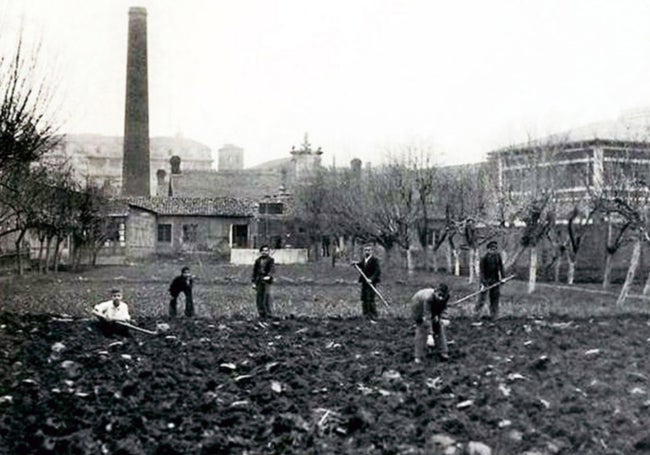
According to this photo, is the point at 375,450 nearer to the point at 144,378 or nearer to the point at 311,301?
the point at 144,378

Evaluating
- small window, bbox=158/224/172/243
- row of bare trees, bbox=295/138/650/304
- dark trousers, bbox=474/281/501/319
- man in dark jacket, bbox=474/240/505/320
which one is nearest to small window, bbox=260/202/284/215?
row of bare trees, bbox=295/138/650/304

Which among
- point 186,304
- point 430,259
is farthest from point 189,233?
point 186,304

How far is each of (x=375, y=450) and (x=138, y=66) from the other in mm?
52256

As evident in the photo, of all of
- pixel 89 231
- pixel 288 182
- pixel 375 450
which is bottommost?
pixel 375 450

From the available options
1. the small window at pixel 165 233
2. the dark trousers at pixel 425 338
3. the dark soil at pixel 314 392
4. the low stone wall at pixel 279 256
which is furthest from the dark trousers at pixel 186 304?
the small window at pixel 165 233

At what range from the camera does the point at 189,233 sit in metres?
57.7

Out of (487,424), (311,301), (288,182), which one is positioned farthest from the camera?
(288,182)

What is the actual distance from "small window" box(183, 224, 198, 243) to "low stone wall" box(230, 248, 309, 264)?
6432mm

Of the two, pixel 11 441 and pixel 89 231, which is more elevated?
pixel 89 231

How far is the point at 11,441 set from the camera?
9.39 m

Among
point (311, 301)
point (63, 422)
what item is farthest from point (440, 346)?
point (311, 301)

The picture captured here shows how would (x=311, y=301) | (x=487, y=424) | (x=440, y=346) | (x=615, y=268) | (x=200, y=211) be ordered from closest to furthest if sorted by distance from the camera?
(x=487, y=424), (x=440, y=346), (x=311, y=301), (x=615, y=268), (x=200, y=211)

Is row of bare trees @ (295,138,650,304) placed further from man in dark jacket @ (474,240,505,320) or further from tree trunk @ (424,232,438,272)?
man in dark jacket @ (474,240,505,320)

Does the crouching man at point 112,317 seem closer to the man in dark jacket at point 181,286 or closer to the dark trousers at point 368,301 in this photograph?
the man in dark jacket at point 181,286
